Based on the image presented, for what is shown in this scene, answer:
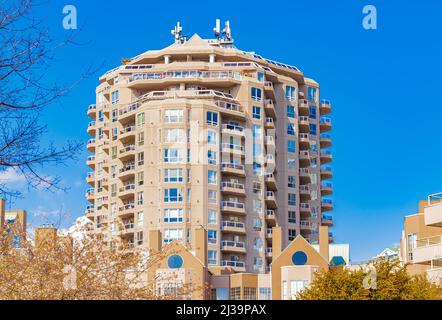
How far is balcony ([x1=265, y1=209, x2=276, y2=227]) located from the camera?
138025 mm

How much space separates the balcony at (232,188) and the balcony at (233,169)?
1398mm

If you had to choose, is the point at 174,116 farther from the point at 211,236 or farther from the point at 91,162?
the point at 91,162

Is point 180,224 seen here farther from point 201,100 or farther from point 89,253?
point 89,253

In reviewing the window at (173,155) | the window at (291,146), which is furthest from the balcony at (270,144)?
the window at (173,155)

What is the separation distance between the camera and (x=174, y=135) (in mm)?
131125

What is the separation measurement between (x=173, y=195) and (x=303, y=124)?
1205 inches

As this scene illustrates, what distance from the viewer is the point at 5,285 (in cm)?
4062

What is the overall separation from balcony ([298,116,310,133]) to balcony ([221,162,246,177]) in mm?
20272

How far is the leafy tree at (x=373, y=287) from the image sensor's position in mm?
61031

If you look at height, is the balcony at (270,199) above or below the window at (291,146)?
below

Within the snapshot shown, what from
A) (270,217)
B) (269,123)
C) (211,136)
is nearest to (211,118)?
(211,136)

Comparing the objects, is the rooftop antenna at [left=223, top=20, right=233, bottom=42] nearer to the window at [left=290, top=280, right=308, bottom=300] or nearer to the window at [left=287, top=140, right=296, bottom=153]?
the window at [left=287, top=140, right=296, bottom=153]

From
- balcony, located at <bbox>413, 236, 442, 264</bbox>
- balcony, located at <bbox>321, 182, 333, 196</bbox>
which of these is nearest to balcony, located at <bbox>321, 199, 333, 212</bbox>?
balcony, located at <bbox>321, 182, 333, 196</bbox>

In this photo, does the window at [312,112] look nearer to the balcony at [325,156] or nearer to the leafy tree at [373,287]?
the balcony at [325,156]
